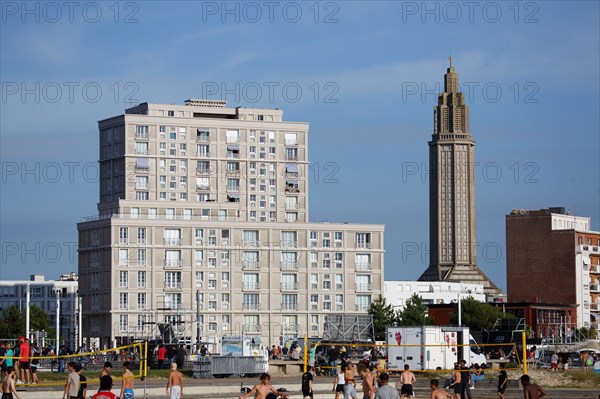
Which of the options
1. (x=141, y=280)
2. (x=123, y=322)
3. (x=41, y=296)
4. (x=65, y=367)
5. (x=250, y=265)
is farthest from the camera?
(x=41, y=296)

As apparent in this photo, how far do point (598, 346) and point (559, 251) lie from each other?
4707 cm

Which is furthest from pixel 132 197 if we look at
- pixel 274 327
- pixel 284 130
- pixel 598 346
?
pixel 598 346

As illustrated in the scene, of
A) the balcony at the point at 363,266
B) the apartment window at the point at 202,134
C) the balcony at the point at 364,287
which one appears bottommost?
the balcony at the point at 364,287

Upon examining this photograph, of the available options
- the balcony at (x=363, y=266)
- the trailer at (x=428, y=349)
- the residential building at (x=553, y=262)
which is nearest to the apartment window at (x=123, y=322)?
the balcony at (x=363, y=266)

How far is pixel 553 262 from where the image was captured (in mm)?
152375

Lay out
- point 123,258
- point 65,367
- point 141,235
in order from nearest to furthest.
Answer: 1. point 65,367
2. point 123,258
3. point 141,235

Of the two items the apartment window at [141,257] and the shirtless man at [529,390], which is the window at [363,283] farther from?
the shirtless man at [529,390]

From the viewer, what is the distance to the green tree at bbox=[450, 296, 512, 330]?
446 ft

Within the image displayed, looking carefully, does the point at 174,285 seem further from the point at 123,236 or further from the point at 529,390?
the point at 529,390

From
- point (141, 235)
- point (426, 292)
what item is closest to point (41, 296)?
point (426, 292)

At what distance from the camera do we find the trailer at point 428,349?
6675 centimetres

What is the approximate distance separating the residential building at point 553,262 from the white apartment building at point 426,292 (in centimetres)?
935

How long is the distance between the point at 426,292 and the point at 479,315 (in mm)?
33451

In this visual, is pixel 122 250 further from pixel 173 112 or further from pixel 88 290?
pixel 173 112
